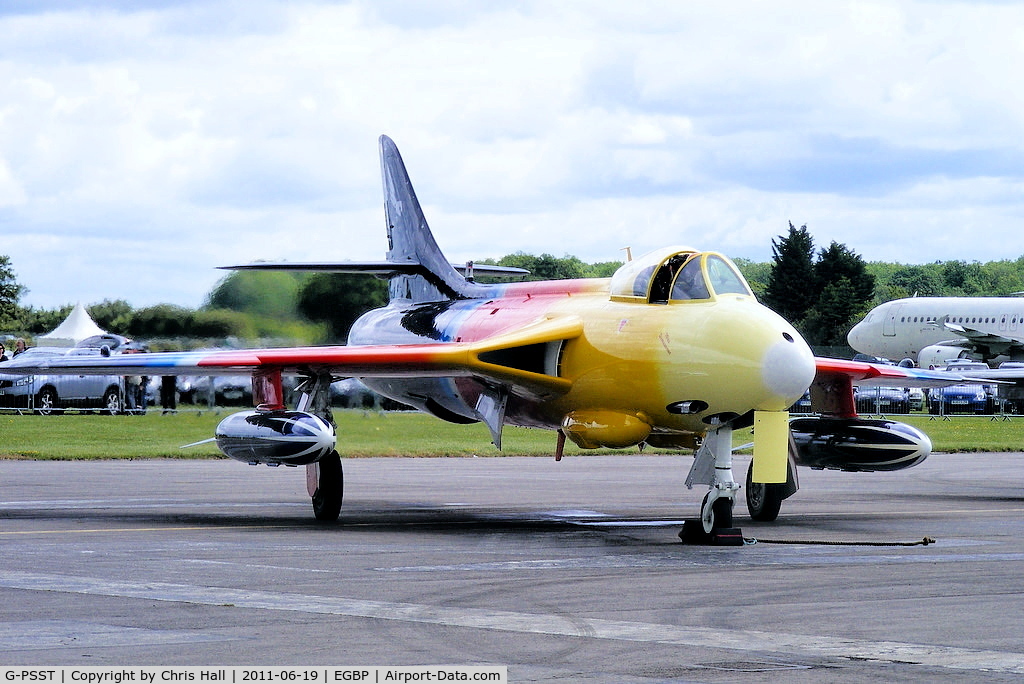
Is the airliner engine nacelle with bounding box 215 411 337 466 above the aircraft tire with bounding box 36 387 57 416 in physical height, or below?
above

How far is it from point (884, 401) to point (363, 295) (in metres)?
29.4

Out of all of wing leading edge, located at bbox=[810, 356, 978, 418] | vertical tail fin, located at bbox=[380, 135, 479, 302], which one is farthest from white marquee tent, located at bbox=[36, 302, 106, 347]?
wing leading edge, located at bbox=[810, 356, 978, 418]

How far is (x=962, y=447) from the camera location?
34.5 meters

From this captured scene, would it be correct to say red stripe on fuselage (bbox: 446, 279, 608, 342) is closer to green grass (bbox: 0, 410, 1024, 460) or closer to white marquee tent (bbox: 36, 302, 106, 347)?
green grass (bbox: 0, 410, 1024, 460)

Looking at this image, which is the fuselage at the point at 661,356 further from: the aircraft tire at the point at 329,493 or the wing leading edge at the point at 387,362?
the aircraft tire at the point at 329,493

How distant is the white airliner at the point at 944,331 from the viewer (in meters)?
61.0

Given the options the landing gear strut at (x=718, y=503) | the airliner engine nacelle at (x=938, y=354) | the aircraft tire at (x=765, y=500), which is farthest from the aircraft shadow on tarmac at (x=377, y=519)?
the airliner engine nacelle at (x=938, y=354)

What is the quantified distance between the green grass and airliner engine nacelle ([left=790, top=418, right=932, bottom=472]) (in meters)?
11.7

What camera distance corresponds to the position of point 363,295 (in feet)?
98.5

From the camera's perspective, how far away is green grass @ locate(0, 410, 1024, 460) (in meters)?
30.7

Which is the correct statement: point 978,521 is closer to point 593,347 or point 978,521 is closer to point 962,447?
point 593,347

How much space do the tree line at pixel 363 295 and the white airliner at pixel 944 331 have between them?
22.5 feet

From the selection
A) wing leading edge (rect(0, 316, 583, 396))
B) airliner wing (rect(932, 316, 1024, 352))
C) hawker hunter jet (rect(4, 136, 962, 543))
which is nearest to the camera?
hawker hunter jet (rect(4, 136, 962, 543))

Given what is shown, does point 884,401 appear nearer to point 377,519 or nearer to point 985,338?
point 985,338
